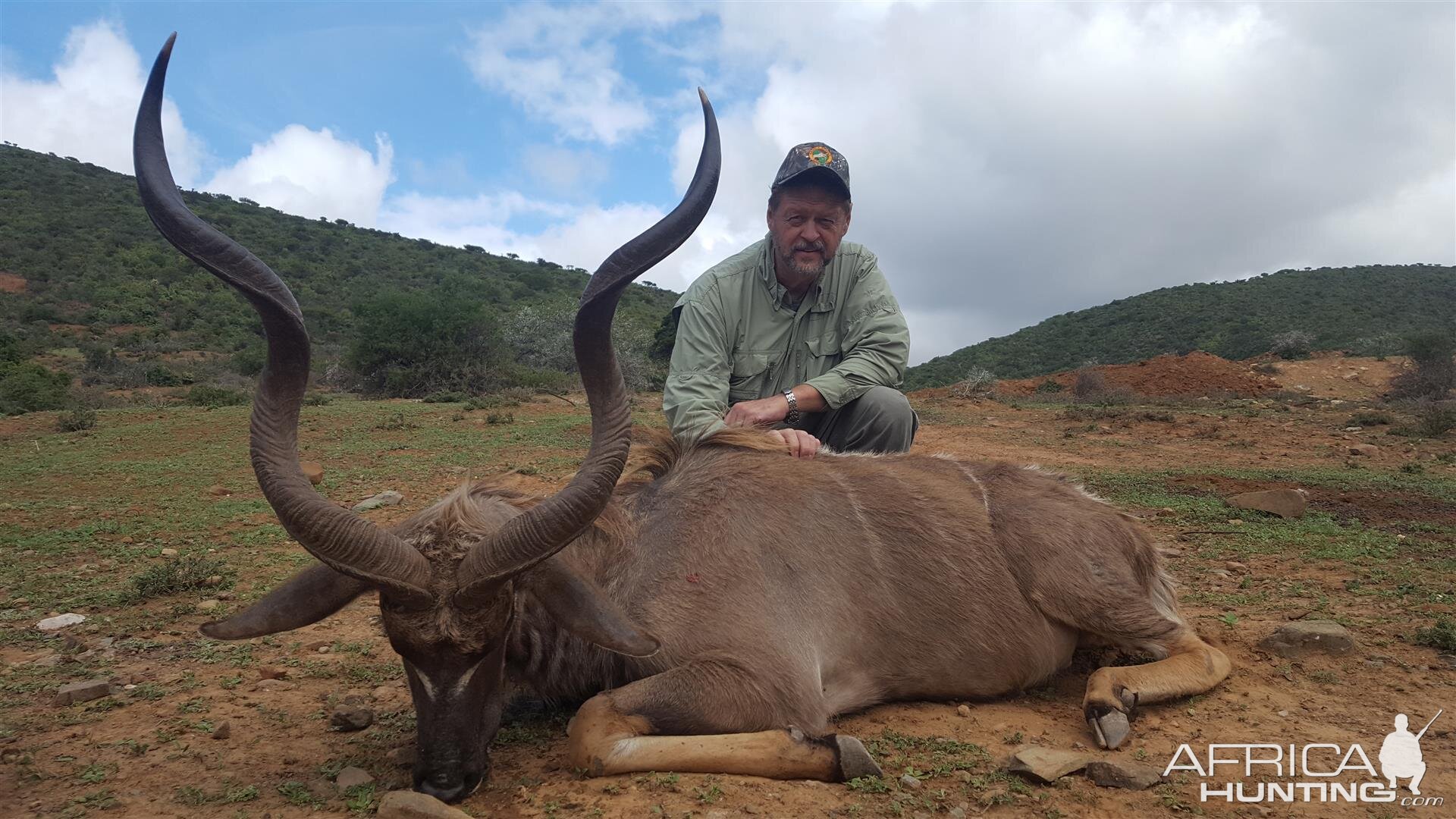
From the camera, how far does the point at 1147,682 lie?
12.8ft

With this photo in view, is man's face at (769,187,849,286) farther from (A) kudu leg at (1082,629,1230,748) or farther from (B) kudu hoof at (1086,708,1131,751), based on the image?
(B) kudu hoof at (1086,708,1131,751)

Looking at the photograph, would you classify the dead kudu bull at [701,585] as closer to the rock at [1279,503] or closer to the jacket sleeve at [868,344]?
the jacket sleeve at [868,344]

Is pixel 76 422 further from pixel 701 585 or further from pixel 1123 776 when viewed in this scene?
pixel 1123 776

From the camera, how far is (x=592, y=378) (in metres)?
3.29

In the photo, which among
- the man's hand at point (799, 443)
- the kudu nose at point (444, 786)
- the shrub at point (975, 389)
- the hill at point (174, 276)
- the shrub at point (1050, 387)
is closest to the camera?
the kudu nose at point (444, 786)

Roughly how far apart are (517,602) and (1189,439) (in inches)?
588

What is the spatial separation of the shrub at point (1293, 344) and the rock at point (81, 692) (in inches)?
1473

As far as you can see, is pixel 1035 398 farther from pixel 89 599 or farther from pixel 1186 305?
pixel 1186 305

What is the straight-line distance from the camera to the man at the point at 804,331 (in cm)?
559

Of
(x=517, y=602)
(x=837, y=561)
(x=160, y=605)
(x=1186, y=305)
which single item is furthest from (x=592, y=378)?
(x=1186, y=305)

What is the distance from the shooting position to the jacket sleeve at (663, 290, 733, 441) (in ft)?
17.4

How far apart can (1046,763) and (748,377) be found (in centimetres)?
344

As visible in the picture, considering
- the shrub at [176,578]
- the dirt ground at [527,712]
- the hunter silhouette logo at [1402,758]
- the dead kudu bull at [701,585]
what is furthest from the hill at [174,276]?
the hunter silhouette logo at [1402,758]

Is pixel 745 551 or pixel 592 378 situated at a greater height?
pixel 592 378
